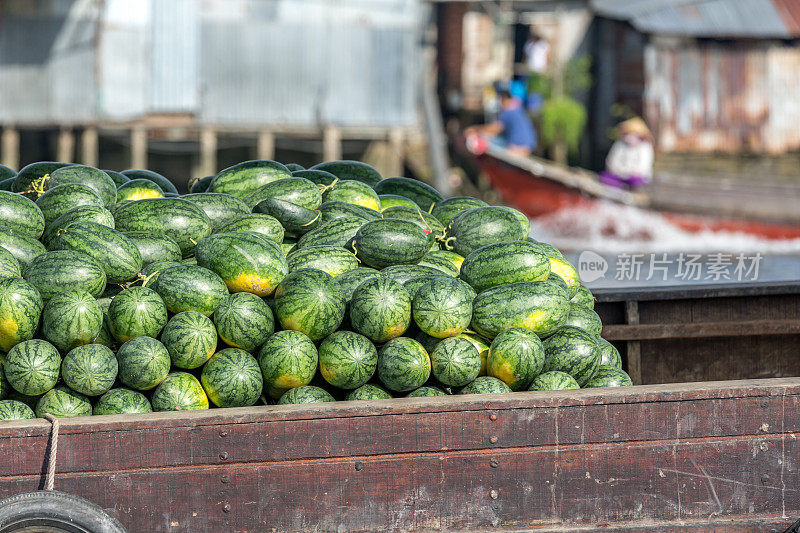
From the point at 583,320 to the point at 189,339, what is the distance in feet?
5.69

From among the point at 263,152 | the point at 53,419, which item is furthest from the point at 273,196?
the point at 263,152

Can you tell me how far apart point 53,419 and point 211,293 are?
0.84 metres

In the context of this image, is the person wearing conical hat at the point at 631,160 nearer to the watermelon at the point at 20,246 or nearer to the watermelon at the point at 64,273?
the watermelon at the point at 20,246

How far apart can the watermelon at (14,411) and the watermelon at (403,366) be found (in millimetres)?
1328

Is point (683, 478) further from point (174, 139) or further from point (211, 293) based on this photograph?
point (174, 139)

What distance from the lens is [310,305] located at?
11.9ft

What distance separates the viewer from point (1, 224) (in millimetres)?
3977

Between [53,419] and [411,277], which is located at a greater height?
[411,277]

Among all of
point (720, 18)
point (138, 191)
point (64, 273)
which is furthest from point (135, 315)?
point (720, 18)

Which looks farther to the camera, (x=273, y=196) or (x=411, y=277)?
(x=273, y=196)

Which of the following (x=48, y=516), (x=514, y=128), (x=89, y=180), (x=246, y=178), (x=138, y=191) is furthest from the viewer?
(x=514, y=128)

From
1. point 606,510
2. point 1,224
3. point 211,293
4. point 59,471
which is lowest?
point 606,510

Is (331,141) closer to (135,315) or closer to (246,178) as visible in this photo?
(246,178)

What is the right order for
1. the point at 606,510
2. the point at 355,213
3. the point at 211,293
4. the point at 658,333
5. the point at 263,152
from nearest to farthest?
the point at 606,510 → the point at 211,293 → the point at 355,213 → the point at 658,333 → the point at 263,152
